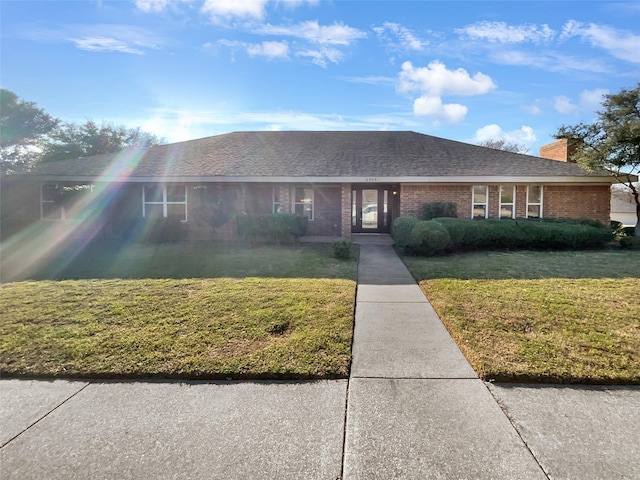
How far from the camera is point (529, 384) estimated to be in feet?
10.6

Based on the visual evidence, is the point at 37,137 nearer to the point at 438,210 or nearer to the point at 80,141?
the point at 80,141

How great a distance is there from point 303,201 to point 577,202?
35.8ft

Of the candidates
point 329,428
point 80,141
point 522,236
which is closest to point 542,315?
point 329,428

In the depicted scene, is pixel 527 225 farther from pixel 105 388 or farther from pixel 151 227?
pixel 151 227

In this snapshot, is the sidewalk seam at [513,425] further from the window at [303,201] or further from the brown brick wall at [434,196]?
the window at [303,201]

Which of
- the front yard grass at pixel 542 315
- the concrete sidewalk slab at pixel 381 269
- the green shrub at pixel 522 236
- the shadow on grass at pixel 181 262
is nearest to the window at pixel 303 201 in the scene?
the shadow on grass at pixel 181 262

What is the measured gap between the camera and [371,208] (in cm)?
1584

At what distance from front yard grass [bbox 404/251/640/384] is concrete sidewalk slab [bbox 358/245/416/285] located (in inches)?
12.7

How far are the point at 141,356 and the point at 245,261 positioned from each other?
5.54 meters

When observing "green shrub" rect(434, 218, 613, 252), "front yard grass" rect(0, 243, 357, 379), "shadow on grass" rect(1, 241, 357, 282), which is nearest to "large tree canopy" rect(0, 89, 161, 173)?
"shadow on grass" rect(1, 241, 357, 282)

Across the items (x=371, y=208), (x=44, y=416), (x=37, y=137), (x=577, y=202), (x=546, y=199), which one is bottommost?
(x=44, y=416)

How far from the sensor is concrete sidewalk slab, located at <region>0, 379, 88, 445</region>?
272 centimetres

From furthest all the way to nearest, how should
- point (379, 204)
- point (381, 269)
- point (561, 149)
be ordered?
point (379, 204)
point (561, 149)
point (381, 269)

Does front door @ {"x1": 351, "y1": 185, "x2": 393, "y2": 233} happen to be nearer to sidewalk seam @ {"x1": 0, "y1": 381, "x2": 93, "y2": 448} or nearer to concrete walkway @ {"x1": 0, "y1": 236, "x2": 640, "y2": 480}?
concrete walkway @ {"x1": 0, "y1": 236, "x2": 640, "y2": 480}
